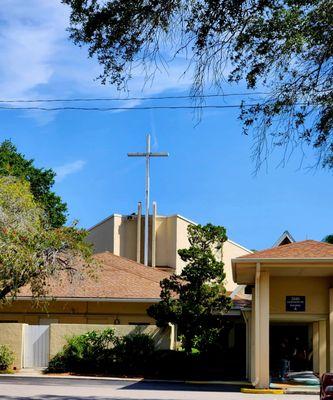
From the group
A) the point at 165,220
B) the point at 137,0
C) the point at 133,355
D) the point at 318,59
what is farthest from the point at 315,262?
the point at 165,220

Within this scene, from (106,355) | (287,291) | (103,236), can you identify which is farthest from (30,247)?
(103,236)

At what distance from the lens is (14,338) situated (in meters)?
33.0

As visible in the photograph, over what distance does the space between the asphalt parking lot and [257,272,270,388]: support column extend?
3.17 feet

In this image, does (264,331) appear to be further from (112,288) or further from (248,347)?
(112,288)

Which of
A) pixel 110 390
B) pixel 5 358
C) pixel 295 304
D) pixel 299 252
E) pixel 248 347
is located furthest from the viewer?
pixel 5 358

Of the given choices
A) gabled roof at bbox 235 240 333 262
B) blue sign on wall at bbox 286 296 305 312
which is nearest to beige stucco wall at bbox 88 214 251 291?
blue sign on wall at bbox 286 296 305 312

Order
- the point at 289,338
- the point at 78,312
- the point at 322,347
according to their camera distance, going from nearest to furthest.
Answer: the point at 322,347 < the point at 78,312 < the point at 289,338

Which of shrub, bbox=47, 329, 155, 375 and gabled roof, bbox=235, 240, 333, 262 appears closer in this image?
gabled roof, bbox=235, 240, 333, 262

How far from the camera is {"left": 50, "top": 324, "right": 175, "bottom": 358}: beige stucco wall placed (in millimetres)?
31781

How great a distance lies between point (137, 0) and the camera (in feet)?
43.7

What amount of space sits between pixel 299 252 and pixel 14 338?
13.7 meters

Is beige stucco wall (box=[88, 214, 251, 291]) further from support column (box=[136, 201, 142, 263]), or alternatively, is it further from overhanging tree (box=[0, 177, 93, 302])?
overhanging tree (box=[0, 177, 93, 302])

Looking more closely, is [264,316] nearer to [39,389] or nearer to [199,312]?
[199,312]

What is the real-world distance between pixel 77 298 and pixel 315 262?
1361cm
